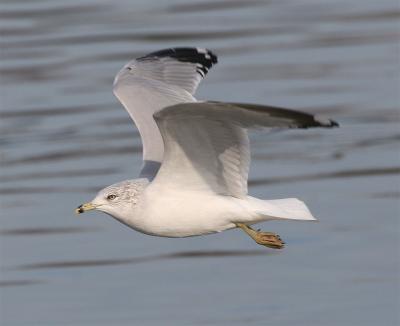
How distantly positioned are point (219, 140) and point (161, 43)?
10.4 m

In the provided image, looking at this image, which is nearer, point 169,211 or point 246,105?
point 246,105

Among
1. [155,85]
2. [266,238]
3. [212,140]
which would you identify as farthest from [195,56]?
[212,140]

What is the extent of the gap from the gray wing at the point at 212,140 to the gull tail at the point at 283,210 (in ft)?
0.60

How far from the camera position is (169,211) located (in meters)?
8.45

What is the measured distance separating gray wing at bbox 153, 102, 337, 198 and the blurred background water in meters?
1.72

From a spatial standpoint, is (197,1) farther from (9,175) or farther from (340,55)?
(9,175)

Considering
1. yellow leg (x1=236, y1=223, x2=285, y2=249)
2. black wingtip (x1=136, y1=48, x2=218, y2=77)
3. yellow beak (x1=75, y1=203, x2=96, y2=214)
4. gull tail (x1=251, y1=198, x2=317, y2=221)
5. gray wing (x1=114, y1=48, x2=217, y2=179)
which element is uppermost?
black wingtip (x1=136, y1=48, x2=218, y2=77)

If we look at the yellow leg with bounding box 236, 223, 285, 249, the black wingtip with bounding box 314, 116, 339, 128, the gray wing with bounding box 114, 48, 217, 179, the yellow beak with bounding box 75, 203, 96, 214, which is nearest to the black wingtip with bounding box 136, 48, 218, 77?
the gray wing with bounding box 114, 48, 217, 179

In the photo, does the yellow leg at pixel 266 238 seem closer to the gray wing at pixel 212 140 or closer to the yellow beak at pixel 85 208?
the gray wing at pixel 212 140

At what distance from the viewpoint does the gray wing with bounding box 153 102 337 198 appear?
7449mm

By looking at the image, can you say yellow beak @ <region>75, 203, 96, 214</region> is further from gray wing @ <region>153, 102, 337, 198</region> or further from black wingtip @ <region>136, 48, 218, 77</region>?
black wingtip @ <region>136, 48, 218, 77</region>

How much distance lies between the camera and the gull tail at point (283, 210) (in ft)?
27.2

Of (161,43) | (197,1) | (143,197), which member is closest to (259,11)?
(197,1)

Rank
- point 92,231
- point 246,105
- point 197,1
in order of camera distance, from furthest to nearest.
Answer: point 197,1 < point 92,231 < point 246,105
